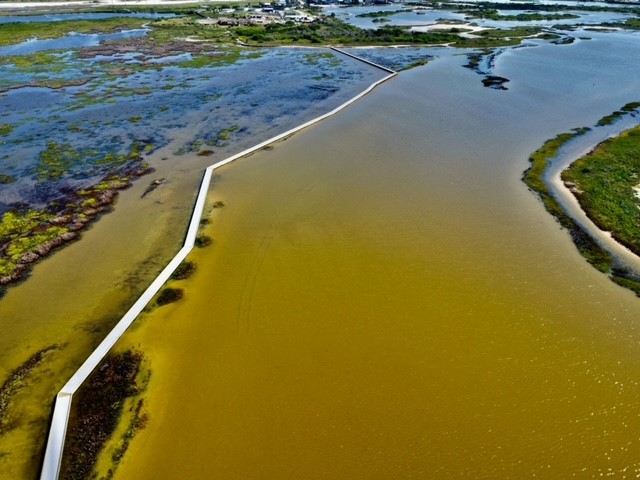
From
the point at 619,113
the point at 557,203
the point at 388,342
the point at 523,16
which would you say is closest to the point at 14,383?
the point at 388,342

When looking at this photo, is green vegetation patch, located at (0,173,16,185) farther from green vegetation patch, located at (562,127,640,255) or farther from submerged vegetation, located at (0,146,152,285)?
green vegetation patch, located at (562,127,640,255)

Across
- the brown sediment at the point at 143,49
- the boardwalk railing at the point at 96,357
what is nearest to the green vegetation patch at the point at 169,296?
the boardwalk railing at the point at 96,357

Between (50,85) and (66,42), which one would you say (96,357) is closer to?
(50,85)

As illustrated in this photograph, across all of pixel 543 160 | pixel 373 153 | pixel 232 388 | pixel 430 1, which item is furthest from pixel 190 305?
pixel 430 1

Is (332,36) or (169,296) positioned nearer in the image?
(169,296)

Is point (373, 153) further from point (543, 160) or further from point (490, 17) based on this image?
point (490, 17)

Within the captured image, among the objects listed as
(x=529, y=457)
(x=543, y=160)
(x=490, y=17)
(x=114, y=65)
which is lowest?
(x=529, y=457)
